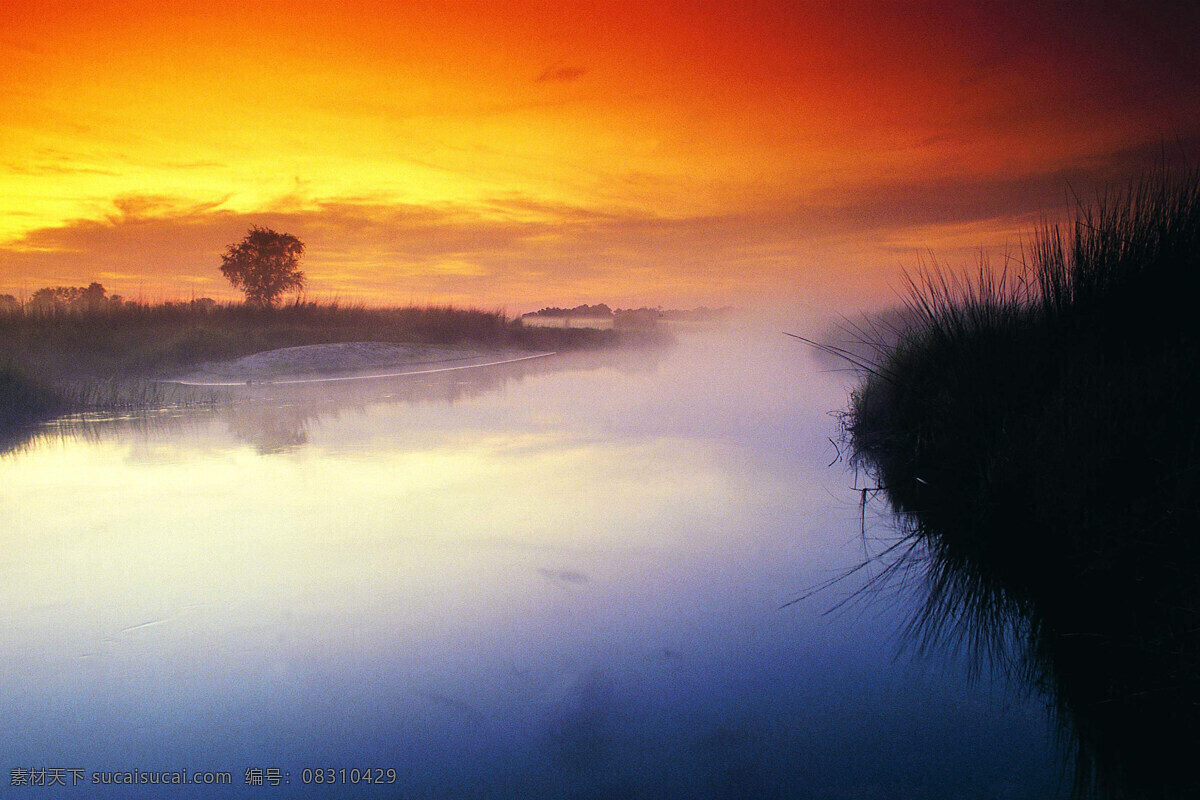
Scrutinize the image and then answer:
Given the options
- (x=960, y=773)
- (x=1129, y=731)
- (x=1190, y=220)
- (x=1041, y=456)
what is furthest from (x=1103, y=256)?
(x=960, y=773)

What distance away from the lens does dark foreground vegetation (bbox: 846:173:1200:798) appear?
6.64ft

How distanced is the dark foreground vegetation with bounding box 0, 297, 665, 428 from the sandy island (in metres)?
0.93

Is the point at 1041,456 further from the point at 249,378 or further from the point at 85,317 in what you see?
the point at 85,317

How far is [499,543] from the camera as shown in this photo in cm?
366

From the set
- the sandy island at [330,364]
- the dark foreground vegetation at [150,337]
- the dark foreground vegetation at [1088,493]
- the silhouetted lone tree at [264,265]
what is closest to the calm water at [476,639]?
the dark foreground vegetation at [1088,493]

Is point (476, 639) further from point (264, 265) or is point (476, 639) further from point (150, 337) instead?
point (264, 265)

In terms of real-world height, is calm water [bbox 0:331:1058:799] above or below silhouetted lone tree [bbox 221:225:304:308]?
below

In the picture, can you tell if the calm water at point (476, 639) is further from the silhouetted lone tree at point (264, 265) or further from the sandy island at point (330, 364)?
the silhouetted lone tree at point (264, 265)

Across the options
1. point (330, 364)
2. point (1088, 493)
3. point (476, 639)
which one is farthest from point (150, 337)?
point (1088, 493)

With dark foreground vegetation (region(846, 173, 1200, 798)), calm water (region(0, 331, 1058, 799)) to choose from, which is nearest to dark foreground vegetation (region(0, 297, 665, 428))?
calm water (region(0, 331, 1058, 799))

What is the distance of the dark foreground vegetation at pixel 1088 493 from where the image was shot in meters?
2.03

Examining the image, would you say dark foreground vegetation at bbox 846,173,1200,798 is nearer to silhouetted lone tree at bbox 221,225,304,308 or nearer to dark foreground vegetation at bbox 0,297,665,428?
dark foreground vegetation at bbox 0,297,665,428

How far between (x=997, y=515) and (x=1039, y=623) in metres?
1.11

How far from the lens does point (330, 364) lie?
46.4ft
